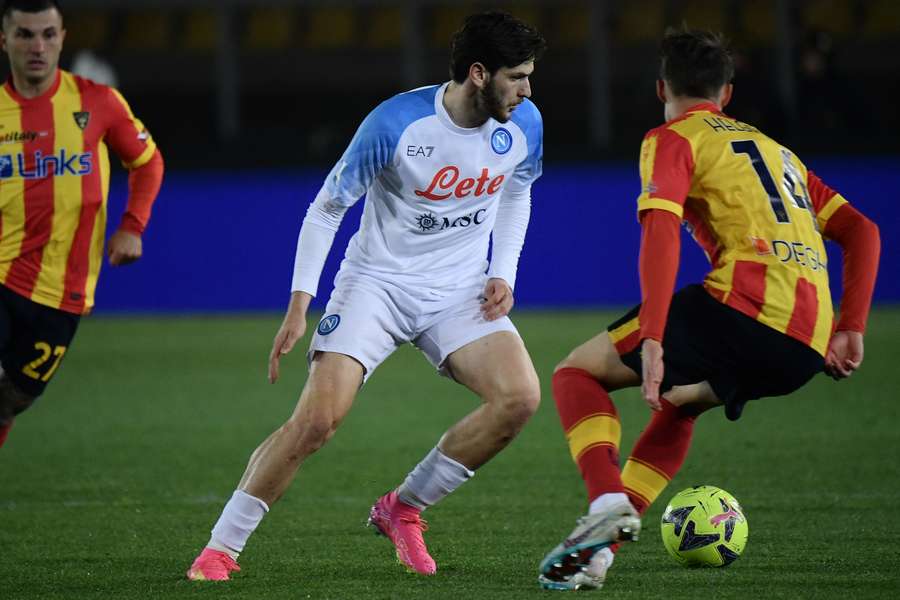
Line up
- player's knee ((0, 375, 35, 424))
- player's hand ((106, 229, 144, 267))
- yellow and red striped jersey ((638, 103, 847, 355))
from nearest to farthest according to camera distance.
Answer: yellow and red striped jersey ((638, 103, 847, 355))
player's hand ((106, 229, 144, 267))
player's knee ((0, 375, 35, 424))

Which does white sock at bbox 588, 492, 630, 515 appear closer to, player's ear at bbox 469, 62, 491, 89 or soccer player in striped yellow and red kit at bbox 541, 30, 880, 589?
soccer player in striped yellow and red kit at bbox 541, 30, 880, 589

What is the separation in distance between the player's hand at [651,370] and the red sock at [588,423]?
324 mm

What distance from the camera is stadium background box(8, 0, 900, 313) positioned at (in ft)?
46.3

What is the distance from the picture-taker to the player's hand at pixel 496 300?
480cm

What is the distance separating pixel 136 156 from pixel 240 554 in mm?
1497

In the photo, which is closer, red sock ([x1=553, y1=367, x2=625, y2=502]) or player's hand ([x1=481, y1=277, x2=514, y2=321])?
red sock ([x1=553, y1=367, x2=625, y2=502])

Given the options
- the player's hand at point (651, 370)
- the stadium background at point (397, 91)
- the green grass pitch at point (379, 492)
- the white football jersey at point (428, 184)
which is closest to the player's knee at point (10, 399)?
the green grass pitch at point (379, 492)

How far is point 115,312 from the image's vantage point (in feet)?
48.6

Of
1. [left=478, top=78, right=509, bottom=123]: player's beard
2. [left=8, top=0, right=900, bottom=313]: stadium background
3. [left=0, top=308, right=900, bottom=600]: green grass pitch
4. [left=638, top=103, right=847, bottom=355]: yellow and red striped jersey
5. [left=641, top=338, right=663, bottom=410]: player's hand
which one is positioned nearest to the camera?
[left=641, top=338, right=663, bottom=410]: player's hand

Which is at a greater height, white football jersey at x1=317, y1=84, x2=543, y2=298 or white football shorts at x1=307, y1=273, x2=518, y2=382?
white football jersey at x1=317, y1=84, x2=543, y2=298

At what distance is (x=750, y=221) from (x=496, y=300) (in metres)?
1.03

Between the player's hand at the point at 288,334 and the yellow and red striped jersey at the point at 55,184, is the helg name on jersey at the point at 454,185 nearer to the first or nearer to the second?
the player's hand at the point at 288,334

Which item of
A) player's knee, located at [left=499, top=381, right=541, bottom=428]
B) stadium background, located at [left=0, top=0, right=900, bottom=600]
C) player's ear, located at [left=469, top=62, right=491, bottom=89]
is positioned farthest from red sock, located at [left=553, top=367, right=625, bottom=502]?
player's ear, located at [left=469, top=62, right=491, bottom=89]

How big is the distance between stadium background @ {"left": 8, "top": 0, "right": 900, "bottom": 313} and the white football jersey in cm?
919
